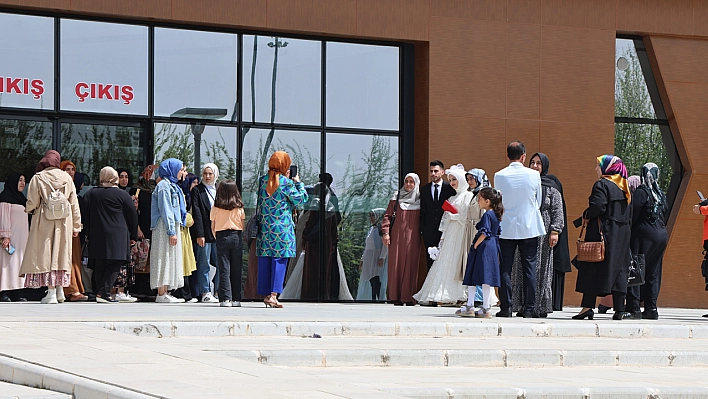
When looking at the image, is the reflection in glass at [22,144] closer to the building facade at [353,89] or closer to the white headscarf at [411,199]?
the building facade at [353,89]

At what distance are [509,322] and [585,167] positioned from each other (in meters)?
6.80

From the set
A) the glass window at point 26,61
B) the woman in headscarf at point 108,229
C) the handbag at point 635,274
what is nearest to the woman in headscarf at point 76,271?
the woman in headscarf at point 108,229

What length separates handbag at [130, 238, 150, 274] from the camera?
14.7m

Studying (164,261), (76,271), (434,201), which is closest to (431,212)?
(434,201)

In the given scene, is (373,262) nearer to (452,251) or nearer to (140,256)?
(452,251)

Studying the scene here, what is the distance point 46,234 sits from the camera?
44.2 feet

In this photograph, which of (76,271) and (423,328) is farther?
(76,271)

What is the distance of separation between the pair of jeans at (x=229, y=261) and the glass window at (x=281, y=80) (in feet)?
11.5

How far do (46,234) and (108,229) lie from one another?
2.73ft

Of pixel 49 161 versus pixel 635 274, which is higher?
pixel 49 161

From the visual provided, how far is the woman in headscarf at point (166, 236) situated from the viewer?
563 inches

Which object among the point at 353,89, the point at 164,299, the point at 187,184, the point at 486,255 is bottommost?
the point at 164,299

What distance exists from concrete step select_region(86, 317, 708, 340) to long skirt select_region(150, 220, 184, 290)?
13.4 feet

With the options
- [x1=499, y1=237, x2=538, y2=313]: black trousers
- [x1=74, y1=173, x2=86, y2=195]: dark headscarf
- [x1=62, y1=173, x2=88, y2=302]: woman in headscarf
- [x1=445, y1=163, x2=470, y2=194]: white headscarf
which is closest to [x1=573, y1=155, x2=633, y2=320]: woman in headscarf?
[x1=499, y1=237, x2=538, y2=313]: black trousers
